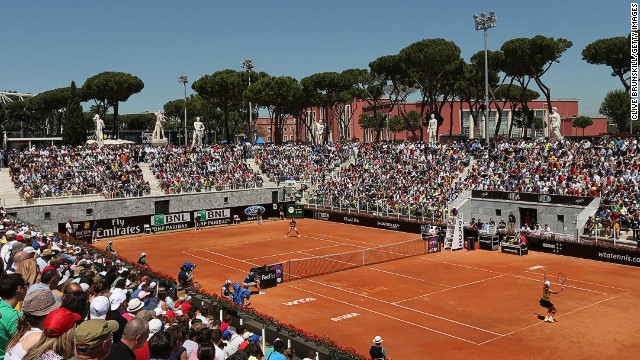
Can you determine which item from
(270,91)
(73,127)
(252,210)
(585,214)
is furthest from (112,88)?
(585,214)

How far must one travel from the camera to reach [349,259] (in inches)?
1492

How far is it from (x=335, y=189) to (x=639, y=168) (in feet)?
93.4

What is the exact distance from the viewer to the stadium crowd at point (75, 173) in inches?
1981

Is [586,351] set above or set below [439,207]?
below

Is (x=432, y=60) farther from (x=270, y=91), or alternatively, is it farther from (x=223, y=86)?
(x=223, y=86)

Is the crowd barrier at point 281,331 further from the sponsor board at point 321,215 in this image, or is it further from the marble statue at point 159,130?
the marble statue at point 159,130

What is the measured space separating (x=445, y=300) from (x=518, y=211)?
20.6m

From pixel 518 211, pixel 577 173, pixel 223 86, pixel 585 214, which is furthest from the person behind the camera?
pixel 223 86

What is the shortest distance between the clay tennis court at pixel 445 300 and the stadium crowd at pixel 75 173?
360 inches

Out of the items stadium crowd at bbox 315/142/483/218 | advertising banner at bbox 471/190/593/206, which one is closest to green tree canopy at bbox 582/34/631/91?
stadium crowd at bbox 315/142/483/218

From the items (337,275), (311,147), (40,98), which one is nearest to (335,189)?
(311,147)

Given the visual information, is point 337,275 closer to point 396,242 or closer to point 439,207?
point 396,242

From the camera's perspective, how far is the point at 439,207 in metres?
48.0

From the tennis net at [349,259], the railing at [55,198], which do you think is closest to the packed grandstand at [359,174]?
the railing at [55,198]
